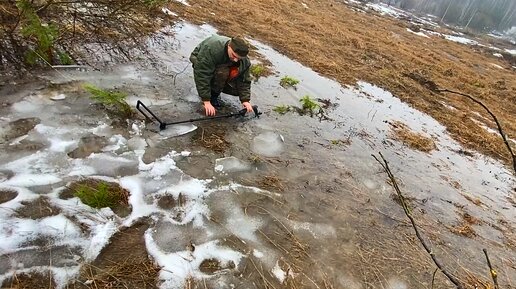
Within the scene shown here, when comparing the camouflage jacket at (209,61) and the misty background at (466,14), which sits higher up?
the camouflage jacket at (209,61)

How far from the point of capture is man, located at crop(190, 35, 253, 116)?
14.9ft

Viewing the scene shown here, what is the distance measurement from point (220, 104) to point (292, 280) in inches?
125

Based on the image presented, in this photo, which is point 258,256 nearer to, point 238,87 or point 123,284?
point 123,284

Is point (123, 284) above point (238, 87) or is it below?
below

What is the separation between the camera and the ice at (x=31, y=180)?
3.24 metres

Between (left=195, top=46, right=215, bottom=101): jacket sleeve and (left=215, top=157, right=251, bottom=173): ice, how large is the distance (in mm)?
979

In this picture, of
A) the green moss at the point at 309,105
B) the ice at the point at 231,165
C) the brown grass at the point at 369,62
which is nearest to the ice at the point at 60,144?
the ice at the point at 231,165

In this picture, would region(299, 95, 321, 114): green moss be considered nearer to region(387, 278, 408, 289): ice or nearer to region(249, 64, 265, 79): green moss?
region(249, 64, 265, 79): green moss

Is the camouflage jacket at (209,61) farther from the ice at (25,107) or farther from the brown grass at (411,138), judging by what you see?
the brown grass at (411,138)

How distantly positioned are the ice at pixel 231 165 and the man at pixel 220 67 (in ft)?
2.69

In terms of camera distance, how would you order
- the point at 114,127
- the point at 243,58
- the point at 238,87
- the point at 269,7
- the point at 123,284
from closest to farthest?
1. the point at 123,284
2. the point at 114,127
3. the point at 243,58
4. the point at 238,87
5. the point at 269,7

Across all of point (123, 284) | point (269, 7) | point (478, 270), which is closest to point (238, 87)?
point (123, 284)

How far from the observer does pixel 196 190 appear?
3.74m

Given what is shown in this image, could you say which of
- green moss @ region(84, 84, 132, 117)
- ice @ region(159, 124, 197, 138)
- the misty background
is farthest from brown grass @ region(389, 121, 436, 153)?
the misty background
